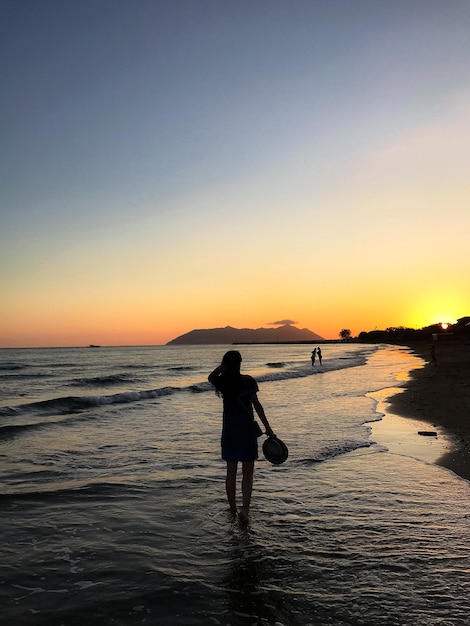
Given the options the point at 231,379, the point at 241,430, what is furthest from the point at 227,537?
the point at 231,379

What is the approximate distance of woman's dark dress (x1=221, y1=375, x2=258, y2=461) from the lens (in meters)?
6.79

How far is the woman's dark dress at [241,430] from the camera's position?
6.79 meters

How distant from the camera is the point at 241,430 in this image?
681 cm

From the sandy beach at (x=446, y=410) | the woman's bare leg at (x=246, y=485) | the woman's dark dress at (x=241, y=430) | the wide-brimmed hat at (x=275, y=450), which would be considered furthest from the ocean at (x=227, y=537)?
the woman's dark dress at (x=241, y=430)

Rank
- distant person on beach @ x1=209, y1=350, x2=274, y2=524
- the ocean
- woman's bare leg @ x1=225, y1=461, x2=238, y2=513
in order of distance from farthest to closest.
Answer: woman's bare leg @ x1=225, y1=461, x2=238, y2=513 < distant person on beach @ x1=209, y1=350, x2=274, y2=524 < the ocean

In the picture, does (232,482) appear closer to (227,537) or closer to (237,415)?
(227,537)

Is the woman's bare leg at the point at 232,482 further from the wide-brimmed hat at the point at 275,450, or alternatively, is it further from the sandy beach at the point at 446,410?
the sandy beach at the point at 446,410

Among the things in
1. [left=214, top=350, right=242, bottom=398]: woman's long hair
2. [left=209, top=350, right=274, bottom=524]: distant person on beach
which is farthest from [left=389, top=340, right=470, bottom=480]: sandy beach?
[left=214, top=350, right=242, bottom=398]: woman's long hair

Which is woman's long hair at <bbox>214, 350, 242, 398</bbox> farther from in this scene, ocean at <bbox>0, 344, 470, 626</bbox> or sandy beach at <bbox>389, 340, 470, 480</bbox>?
sandy beach at <bbox>389, 340, 470, 480</bbox>

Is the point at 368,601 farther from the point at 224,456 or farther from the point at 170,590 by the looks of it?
the point at 224,456

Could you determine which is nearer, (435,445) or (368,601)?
(368,601)

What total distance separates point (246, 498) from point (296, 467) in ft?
11.6

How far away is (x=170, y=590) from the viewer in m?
4.95

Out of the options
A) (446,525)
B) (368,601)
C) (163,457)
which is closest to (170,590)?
(368,601)
